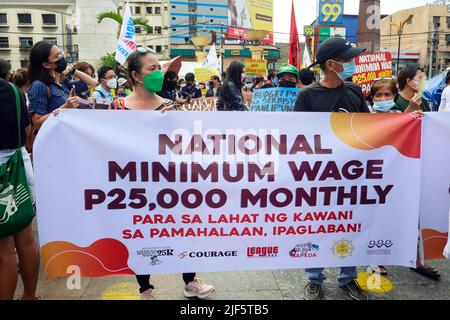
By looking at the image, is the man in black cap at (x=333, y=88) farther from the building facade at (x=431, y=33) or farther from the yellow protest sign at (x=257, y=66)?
the building facade at (x=431, y=33)

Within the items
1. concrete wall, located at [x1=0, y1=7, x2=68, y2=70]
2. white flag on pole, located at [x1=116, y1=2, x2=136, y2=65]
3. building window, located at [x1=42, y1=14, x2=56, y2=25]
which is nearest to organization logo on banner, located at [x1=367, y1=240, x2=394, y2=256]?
white flag on pole, located at [x1=116, y1=2, x2=136, y2=65]

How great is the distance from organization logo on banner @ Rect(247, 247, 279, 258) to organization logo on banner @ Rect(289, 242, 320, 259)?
109 millimetres

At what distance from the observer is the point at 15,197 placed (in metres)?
2.34

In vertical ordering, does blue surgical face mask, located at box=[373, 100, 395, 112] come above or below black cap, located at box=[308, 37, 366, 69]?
below

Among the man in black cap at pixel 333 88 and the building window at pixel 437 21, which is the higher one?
the building window at pixel 437 21

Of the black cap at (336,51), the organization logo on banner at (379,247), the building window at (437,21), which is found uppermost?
the building window at (437,21)

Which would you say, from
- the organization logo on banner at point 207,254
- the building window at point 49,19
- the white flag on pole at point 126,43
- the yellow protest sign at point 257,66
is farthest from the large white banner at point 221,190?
the building window at point 49,19

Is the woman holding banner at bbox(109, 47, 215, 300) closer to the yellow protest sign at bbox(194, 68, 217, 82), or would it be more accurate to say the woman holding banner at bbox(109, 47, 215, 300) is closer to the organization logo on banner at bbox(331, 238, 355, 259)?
the organization logo on banner at bbox(331, 238, 355, 259)

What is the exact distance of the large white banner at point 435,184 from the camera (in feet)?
8.80

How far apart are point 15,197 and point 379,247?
2.34 metres

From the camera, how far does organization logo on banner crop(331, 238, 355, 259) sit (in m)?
2.59

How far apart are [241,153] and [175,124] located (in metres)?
0.45
